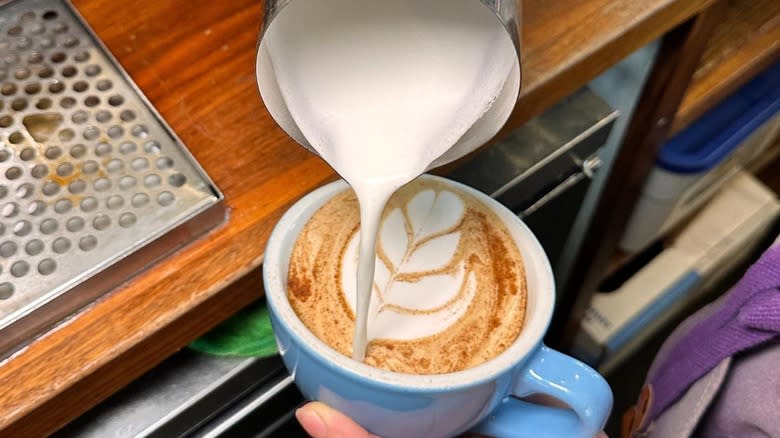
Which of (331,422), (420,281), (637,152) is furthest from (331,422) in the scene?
(637,152)

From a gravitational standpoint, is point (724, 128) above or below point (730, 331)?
below

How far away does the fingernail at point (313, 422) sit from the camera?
0.44 metres

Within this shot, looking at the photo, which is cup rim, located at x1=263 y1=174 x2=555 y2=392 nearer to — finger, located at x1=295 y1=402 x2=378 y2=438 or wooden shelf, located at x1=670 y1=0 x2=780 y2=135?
finger, located at x1=295 y1=402 x2=378 y2=438

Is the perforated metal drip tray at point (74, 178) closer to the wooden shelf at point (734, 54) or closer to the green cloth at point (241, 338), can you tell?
the green cloth at point (241, 338)

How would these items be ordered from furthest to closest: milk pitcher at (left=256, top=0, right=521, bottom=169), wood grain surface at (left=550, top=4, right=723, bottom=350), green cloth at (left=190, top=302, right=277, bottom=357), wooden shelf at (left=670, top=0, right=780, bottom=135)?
1. wooden shelf at (left=670, top=0, right=780, bottom=135)
2. wood grain surface at (left=550, top=4, right=723, bottom=350)
3. green cloth at (left=190, top=302, right=277, bottom=357)
4. milk pitcher at (left=256, top=0, right=521, bottom=169)

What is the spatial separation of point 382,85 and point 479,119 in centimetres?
6

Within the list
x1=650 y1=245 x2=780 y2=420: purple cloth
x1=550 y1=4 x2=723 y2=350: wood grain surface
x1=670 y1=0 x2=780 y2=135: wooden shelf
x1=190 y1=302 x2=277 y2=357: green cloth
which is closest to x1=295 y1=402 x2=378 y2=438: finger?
x1=190 y1=302 x2=277 y2=357: green cloth

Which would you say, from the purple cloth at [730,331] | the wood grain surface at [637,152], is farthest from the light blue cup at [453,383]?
the wood grain surface at [637,152]

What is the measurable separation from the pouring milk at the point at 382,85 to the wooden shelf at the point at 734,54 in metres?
0.52

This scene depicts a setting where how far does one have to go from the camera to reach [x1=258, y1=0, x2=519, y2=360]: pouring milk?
1.42 ft

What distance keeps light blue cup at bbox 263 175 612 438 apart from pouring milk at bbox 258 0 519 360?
0.03 m

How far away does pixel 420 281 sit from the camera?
1.61 feet

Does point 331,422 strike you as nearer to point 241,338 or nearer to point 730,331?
point 241,338

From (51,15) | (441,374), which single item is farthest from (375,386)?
(51,15)
